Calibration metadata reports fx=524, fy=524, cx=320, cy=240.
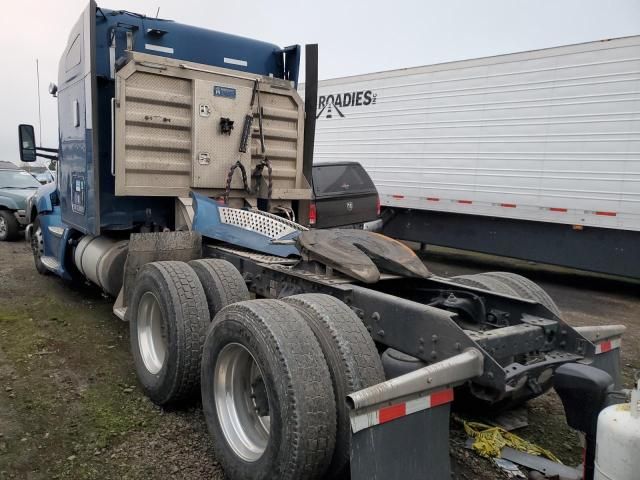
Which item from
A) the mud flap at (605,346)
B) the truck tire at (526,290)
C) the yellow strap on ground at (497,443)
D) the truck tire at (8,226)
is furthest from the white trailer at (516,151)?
the truck tire at (8,226)

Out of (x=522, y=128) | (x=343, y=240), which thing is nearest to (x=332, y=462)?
(x=343, y=240)

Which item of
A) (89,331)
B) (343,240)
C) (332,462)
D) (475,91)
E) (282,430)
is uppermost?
(475,91)

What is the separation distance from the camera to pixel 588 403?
2188mm

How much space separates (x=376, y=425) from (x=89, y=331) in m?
4.26

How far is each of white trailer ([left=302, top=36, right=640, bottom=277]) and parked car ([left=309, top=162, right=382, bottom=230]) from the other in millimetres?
2231

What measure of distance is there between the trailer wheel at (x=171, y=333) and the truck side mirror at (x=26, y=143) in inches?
154

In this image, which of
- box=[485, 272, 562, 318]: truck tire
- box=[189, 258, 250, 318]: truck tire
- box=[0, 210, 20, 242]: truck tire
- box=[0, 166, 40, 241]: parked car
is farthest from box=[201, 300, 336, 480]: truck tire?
box=[0, 210, 20, 242]: truck tire

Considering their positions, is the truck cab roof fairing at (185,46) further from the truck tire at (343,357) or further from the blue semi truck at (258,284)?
the truck tire at (343,357)

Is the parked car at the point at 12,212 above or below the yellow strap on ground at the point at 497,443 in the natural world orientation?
above

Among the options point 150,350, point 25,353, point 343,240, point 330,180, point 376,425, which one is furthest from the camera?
point 330,180

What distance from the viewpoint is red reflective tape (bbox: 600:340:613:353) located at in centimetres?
294

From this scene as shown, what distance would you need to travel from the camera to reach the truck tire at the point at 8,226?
1181 centimetres

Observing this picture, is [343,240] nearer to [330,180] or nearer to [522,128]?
[330,180]

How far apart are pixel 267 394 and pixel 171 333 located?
123cm
